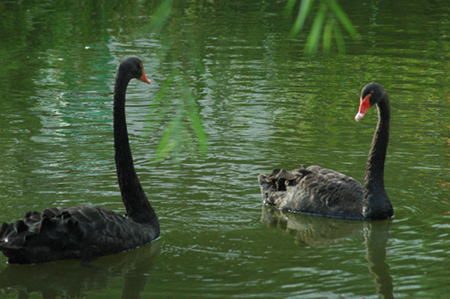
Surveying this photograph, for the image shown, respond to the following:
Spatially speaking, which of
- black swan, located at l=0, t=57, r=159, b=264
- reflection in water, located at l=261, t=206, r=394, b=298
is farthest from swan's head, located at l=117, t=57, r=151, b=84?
reflection in water, located at l=261, t=206, r=394, b=298

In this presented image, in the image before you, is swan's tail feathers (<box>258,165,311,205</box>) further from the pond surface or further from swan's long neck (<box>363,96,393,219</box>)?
swan's long neck (<box>363,96,393,219</box>)

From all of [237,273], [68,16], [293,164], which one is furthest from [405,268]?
[68,16]

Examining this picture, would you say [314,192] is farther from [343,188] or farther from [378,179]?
[378,179]

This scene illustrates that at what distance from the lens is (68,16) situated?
19.5m

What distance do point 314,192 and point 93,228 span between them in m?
2.55

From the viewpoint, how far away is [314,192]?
709 cm

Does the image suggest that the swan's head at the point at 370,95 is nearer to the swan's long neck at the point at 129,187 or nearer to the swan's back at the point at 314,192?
the swan's back at the point at 314,192

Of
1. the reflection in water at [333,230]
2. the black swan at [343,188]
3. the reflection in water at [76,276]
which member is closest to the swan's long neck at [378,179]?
the black swan at [343,188]

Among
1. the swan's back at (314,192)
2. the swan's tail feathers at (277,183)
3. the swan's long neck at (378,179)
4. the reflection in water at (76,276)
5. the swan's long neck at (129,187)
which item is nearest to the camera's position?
the reflection in water at (76,276)

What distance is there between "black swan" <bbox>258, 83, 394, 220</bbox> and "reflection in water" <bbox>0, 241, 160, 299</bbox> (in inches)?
75.9

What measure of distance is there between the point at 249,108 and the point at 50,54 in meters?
6.46

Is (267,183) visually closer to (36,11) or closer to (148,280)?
(148,280)

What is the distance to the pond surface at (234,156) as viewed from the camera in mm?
5180

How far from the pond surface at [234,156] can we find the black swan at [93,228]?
14 cm
